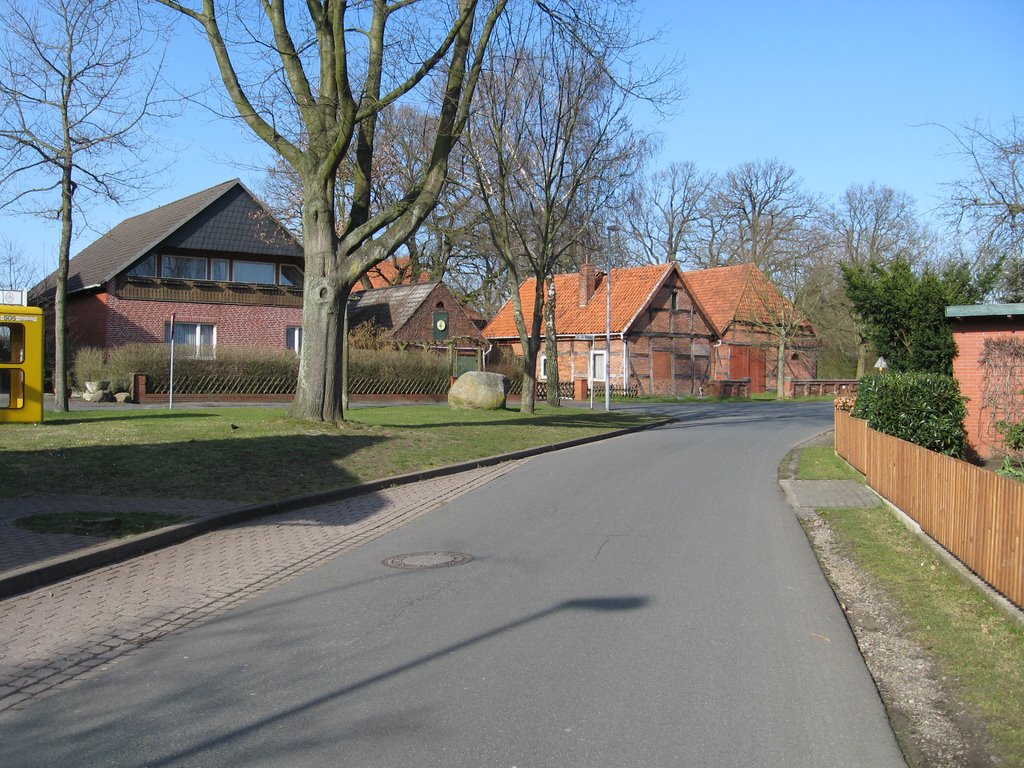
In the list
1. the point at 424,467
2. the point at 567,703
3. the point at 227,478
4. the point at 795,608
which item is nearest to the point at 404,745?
the point at 567,703

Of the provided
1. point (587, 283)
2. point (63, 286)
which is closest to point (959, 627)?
point (63, 286)

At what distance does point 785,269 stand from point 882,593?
154ft

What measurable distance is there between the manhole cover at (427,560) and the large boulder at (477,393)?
72.5 ft

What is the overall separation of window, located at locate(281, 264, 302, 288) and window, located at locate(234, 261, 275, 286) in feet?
1.82

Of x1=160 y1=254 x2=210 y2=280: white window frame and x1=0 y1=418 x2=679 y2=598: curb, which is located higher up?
x1=160 y1=254 x2=210 y2=280: white window frame

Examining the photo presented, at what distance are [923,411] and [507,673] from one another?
46.3 feet

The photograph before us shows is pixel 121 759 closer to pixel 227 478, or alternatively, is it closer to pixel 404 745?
pixel 404 745

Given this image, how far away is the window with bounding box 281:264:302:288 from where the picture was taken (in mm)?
43625

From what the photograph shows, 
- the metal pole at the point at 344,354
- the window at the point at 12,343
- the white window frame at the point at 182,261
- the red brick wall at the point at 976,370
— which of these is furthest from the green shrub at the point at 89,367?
the red brick wall at the point at 976,370

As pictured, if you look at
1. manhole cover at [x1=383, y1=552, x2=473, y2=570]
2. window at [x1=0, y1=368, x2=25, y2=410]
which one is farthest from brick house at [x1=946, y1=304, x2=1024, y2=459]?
window at [x1=0, y1=368, x2=25, y2=410]

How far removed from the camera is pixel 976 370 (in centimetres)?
1927

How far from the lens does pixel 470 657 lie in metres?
5.93

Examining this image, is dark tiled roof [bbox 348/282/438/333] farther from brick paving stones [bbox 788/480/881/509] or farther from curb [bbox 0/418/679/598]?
brick paving stones [bbox 788/480/881/509]

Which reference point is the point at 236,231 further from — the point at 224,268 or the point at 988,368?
the point at 988,368
